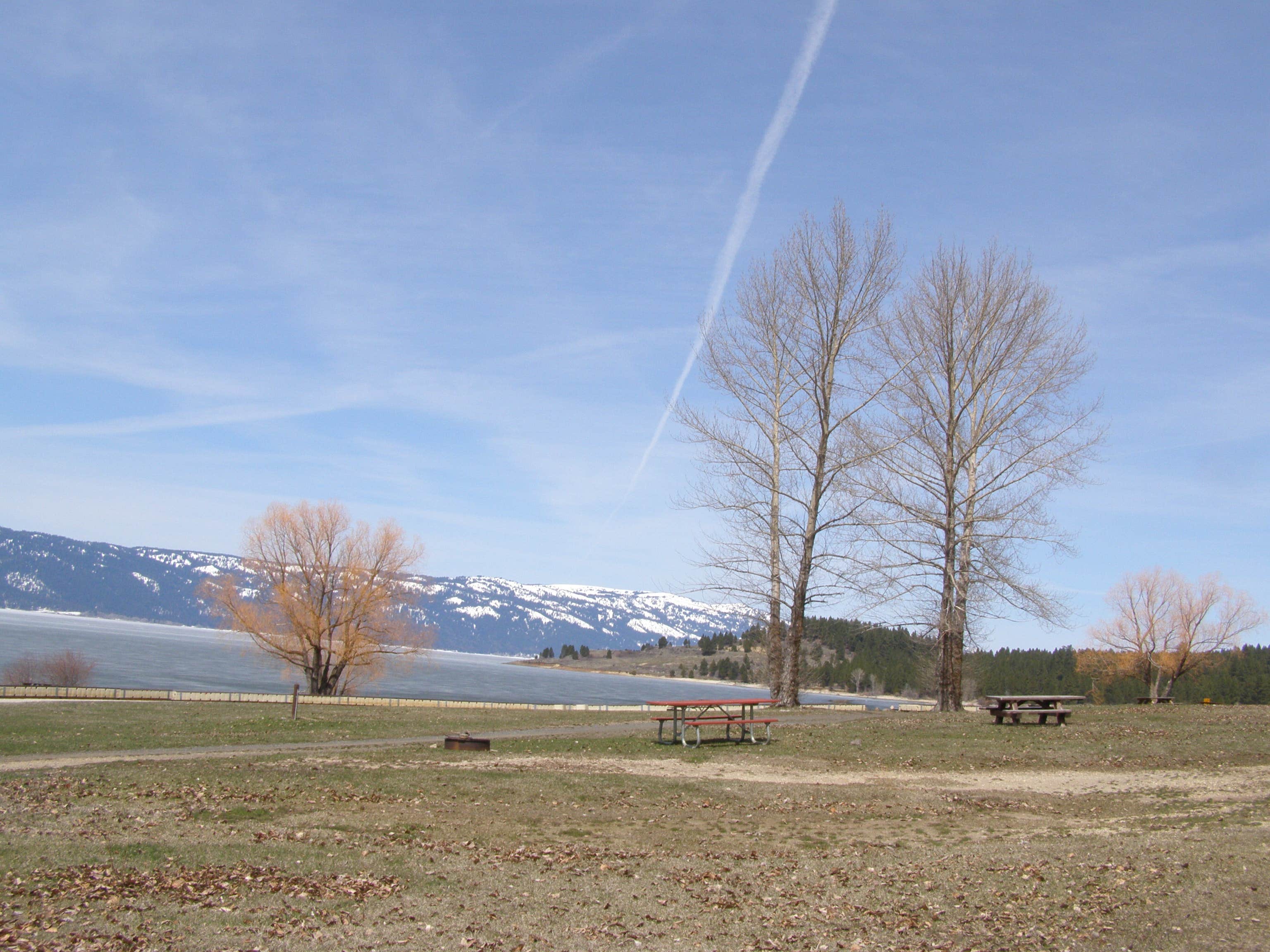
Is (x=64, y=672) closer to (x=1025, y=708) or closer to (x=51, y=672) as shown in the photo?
(x=51, y=672)

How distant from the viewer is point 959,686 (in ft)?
88.7

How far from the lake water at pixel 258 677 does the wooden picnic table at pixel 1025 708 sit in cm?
3677

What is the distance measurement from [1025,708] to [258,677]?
88.3 m

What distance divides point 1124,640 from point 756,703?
2132 inches

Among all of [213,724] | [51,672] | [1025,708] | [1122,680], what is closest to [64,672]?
[51,672]

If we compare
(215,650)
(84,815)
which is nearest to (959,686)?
(84,815)

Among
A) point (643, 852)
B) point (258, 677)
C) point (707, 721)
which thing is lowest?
point (258, 677)

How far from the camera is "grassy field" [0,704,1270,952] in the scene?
283 inches

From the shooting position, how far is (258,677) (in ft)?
311

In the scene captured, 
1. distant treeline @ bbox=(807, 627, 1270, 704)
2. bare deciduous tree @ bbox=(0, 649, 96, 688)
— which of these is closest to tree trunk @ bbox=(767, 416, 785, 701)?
distant treeline @ bbox=(807, 627, 1270, 704)

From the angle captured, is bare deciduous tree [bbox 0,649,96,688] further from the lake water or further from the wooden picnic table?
the wooden picnic table

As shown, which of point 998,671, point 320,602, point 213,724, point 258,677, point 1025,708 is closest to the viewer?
point 1025,708

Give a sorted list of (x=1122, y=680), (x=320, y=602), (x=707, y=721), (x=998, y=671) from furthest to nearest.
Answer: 1. (x=998, y=671)
2. (x=1122, y=680)
3. (x=320, y=602)
4. (x=707, y=721)

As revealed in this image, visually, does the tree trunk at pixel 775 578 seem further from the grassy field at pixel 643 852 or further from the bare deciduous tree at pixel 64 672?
the bare deciduous tree at pixel 64 672
